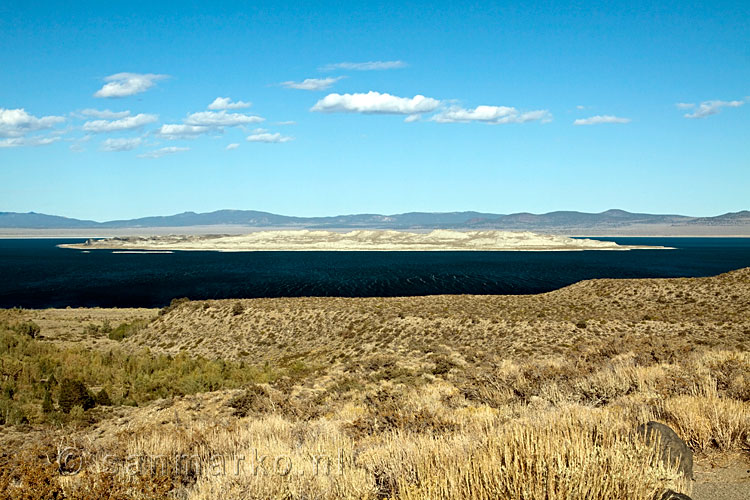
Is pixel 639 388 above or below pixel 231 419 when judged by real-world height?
above

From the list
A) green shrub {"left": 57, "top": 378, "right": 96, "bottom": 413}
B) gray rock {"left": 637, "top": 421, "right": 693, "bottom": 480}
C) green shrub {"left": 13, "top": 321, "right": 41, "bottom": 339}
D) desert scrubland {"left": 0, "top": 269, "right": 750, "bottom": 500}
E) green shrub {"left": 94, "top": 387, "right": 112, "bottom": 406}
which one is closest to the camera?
desert scrubland {"left": 0, "top": 269, "right": 750, "bottom": 500}

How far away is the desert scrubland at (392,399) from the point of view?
541cm

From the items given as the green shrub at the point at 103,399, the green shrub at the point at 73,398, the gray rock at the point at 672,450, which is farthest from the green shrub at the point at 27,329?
the gray rock at the point at 672,450

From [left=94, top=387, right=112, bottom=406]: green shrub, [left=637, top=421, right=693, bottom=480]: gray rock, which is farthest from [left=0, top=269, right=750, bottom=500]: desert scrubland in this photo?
[left=637, top=421, right=693, bottom=480]: gray rock

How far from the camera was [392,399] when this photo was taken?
12.9m

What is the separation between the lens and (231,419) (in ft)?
40.5

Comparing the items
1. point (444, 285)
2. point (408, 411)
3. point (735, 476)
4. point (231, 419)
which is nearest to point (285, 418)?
point (231, 419)

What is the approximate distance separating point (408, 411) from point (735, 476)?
18.8 ft

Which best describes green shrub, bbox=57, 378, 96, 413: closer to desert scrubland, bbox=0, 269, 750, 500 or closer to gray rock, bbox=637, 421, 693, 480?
desert scrubland, bbox=0, 269, 750, 500

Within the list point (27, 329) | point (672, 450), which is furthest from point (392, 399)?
point (27, 329)

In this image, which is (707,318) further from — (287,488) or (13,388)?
(13,388)

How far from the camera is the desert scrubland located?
17.7 feet

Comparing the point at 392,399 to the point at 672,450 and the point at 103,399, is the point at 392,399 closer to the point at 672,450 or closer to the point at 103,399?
the point at 672,450

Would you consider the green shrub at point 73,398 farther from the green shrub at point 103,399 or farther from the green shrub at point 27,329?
the green shrub at point 27,329
